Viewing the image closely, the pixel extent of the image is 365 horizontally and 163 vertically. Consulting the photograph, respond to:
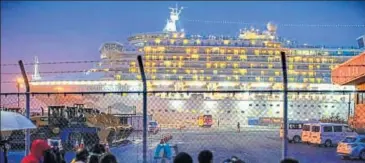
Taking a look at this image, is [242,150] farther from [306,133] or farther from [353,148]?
[306,133]

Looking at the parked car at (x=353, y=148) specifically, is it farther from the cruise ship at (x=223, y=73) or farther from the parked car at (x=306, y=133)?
the cruise ship at (x=223, y=73)

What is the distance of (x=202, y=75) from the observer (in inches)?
2389

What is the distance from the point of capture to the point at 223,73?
203 feet

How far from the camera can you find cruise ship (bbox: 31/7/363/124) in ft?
171

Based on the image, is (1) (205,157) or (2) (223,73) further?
(2) (223,73)

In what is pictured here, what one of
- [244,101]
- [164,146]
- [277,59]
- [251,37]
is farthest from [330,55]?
[164,146]

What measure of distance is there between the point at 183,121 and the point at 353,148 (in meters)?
22.1

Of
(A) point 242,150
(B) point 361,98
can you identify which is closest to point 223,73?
(B) point 361,98

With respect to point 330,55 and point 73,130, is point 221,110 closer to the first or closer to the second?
point 330,55

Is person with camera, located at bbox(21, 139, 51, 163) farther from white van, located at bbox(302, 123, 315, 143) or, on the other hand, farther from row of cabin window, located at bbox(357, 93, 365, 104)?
row of cabin window, located at bbox(357, 93, 365, 104)

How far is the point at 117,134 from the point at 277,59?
44.2 metres

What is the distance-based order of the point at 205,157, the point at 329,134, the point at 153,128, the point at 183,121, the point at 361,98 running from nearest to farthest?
the point at 205,157, the point at 329,134, the point at 361,98, the point at 153,128, the point at 183,121

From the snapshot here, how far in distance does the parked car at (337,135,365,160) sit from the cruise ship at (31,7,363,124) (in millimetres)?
26036

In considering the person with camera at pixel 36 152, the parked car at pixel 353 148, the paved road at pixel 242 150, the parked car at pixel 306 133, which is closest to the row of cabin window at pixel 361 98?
the parked car at pixel 306 133
